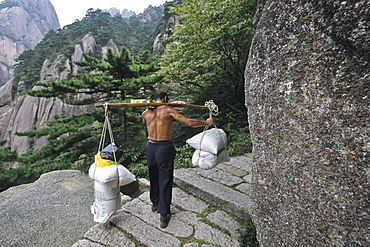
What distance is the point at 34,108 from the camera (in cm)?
2320

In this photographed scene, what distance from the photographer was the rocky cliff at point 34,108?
2178 centimetres

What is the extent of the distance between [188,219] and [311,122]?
225 centimetres

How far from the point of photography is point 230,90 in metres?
8.20

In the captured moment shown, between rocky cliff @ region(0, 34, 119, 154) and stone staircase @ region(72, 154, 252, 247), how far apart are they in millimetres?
19396

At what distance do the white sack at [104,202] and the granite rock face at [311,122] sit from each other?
182 centimetres

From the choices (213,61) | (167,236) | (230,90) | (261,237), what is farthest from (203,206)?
(230,90)

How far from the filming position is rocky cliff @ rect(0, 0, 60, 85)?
4994 cm

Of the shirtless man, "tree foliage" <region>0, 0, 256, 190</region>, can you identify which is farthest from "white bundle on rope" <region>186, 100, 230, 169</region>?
"tree foliage" <region>0, 0, 256, 190</region>

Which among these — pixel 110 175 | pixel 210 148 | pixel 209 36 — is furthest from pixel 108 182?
pixel 209 36

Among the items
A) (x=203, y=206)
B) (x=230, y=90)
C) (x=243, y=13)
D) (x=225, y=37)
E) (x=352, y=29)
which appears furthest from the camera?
(x=230, y=90)

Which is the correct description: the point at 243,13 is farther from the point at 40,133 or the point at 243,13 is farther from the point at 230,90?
the point at 40,133

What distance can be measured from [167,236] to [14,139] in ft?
91.8

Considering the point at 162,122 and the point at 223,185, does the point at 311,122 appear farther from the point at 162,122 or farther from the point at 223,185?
the point at 223,185

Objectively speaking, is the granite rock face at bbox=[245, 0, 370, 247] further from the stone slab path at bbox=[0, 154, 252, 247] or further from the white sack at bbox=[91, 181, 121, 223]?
the white sack at bbox=[91, 181, 121, 223]
